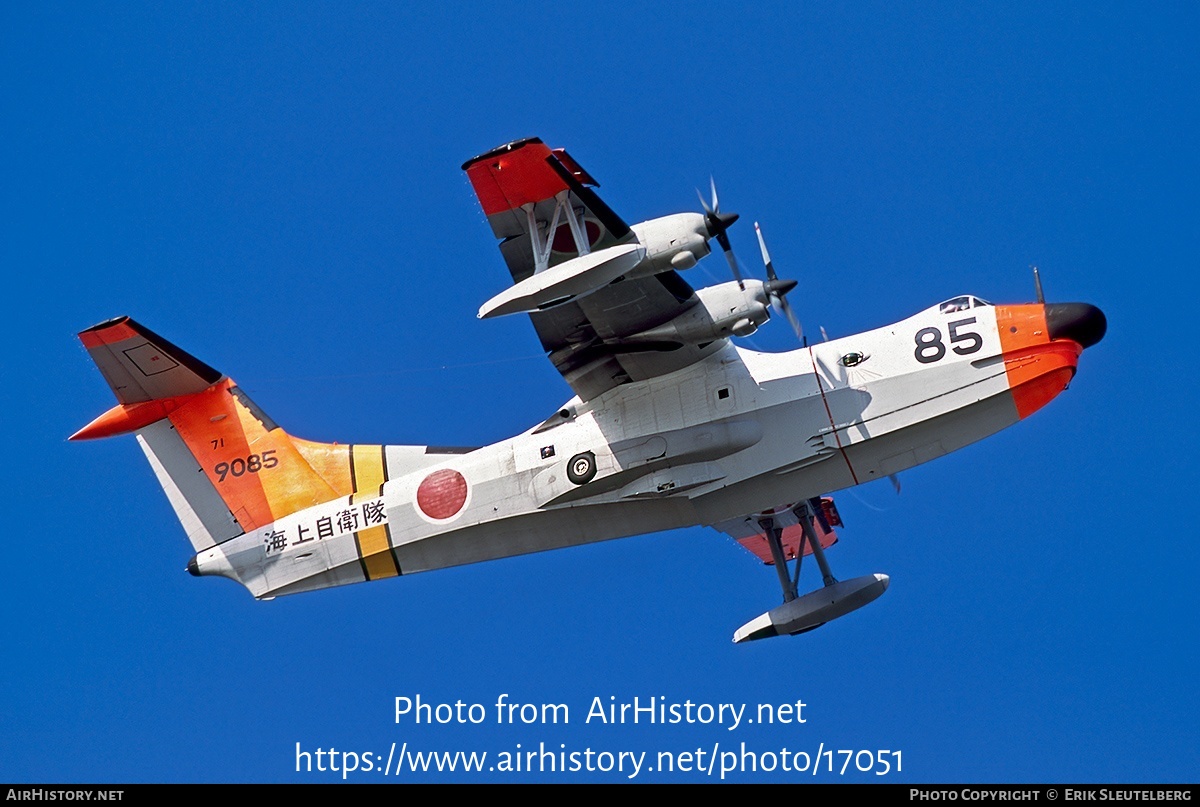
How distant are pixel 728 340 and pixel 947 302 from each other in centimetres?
258

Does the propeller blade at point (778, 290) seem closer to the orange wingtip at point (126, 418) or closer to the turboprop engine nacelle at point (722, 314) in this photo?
the turboprop engine nacelle at point (722, 314)

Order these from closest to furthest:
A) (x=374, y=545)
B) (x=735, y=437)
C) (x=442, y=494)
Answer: (x=735, y=437)
(x=442, y=494)
(x=374, y=545)

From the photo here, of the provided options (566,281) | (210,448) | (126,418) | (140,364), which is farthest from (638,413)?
(126,418)

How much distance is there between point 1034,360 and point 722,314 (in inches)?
141

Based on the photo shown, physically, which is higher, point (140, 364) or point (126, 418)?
point (140, 364)

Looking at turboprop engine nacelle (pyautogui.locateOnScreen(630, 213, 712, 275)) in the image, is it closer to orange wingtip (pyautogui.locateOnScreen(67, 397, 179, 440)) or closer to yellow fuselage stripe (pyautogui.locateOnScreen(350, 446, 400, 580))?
yellow fuselage stripe (pyautogui.locateOnScreen(350, 446, 400, 580))

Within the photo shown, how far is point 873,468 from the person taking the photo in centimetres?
1703

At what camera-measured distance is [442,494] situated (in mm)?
17812

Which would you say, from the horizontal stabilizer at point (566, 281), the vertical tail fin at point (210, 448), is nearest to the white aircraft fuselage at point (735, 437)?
the vertical tail fin at point (210, 448)

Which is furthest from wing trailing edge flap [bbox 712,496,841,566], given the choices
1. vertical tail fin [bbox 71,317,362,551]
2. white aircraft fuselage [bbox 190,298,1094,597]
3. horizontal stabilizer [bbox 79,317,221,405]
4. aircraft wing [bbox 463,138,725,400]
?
horizontal stabilizer [bbox 79,317,221,405]

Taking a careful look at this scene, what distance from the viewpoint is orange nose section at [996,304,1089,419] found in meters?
16.6

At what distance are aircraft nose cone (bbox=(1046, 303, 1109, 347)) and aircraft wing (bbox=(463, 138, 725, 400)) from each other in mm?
3760

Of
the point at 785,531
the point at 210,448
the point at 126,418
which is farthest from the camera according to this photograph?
the point at 785,531

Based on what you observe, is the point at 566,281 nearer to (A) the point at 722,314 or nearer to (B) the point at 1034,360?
(A) the point at 722,314
